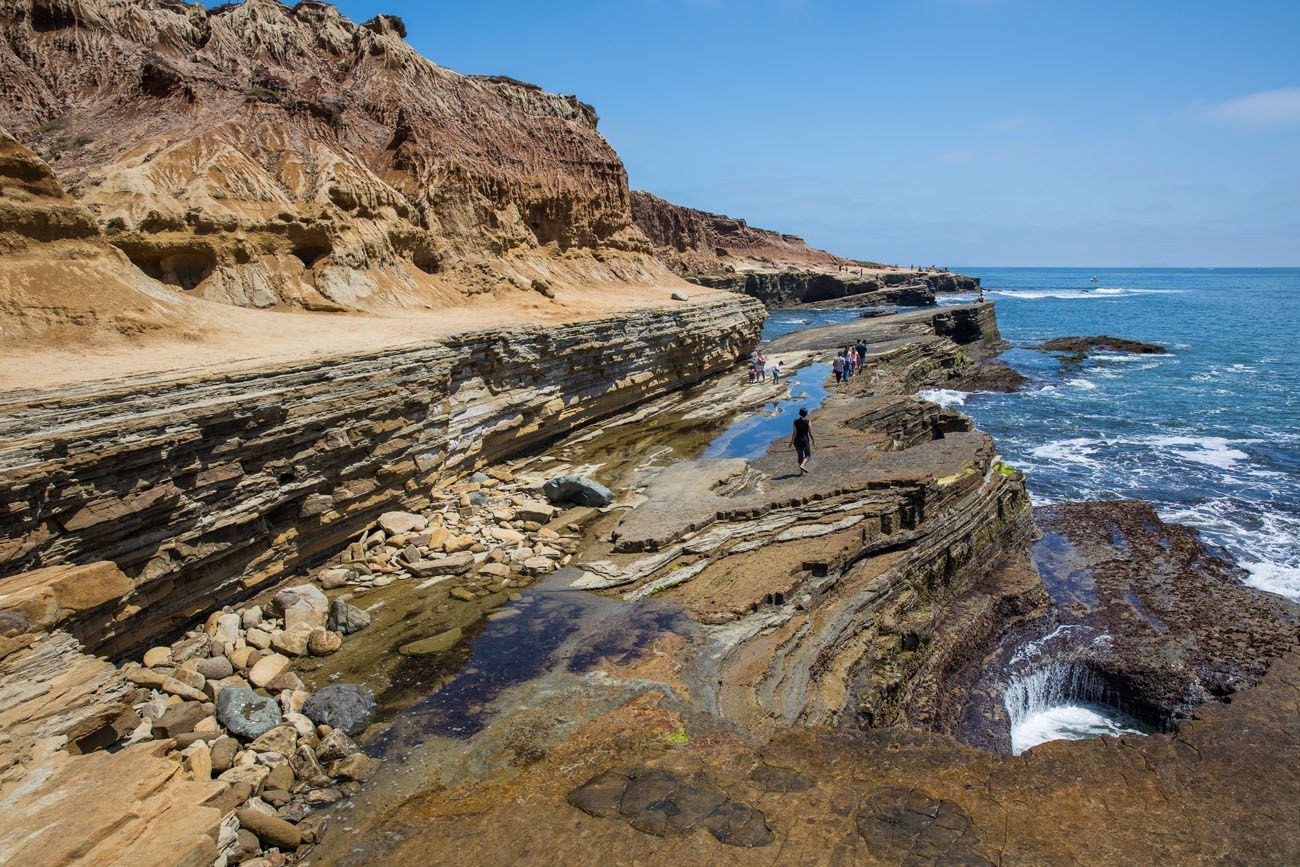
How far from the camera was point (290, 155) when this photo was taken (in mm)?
22422

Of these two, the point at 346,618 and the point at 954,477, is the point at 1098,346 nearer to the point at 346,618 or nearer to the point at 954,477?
the point at 954,477

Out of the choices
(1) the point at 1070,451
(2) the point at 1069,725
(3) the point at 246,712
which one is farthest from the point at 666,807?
(1) the point at 1070,451

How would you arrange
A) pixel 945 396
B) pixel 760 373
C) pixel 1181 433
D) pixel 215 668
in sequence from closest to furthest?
pixel 215 668, pixel 1181 433, pixel 760 373, pixel 945 396

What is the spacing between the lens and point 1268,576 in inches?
520

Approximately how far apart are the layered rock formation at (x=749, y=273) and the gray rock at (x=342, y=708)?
2702 inches

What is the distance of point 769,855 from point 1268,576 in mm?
13679

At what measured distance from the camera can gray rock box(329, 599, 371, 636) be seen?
31.7 ft

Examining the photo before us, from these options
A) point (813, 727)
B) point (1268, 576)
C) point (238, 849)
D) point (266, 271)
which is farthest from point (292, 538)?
point (1268, 576)

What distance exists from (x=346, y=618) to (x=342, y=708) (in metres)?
2.25

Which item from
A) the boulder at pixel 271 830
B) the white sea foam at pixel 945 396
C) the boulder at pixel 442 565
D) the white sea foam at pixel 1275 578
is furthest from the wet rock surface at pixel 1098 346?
the boulder at pixel 271 830

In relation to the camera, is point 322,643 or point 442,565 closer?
point 322,643

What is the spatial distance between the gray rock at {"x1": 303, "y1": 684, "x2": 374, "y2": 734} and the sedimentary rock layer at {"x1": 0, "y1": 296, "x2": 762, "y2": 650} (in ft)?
9.68

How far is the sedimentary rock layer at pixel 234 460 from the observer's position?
25.8 ft

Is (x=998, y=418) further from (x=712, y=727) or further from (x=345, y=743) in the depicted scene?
(x=345, y=743)
